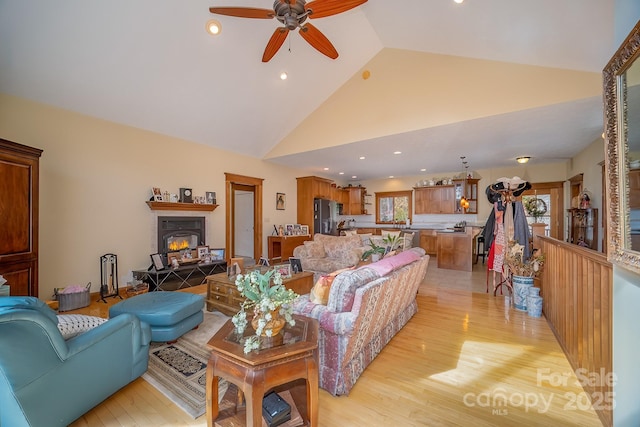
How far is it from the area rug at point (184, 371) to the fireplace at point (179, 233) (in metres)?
2.56

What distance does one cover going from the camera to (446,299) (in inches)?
161

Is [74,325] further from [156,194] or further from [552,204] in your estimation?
[552,204]

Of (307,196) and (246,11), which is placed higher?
(246,11)

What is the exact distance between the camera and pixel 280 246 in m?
6.88

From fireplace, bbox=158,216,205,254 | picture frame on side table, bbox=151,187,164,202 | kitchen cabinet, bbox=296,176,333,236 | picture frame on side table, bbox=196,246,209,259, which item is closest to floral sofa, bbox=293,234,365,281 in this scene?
picture frame on side table, bbox=196,246,209,259

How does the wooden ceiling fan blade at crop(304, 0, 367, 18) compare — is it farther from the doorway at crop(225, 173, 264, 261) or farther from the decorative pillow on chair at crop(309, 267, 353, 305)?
the doorway at crop(225, 173, 264, 261)

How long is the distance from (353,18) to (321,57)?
738 mm

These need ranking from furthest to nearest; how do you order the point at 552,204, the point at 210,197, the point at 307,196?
the point at 307,196 → the point at 552,204 → the point at 210,197

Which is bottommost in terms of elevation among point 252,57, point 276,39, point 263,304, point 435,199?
point 263,304

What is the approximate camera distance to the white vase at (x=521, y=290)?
3.56 m

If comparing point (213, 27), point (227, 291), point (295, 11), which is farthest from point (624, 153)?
point (213, 27)

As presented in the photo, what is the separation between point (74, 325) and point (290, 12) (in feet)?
9.91

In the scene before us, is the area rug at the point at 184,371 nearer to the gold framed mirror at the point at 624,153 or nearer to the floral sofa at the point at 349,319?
the floral sofa at the point at 349,319

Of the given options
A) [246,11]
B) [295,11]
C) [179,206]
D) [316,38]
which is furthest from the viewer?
[179,206]
